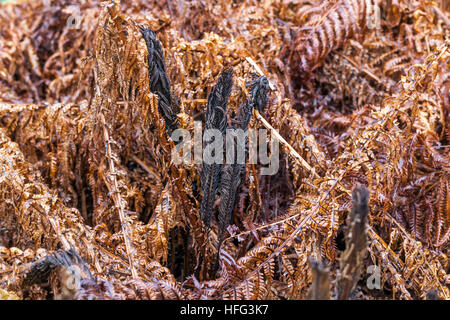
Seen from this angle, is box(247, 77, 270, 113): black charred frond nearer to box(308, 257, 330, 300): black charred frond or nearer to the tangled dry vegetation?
the tangled dry vegetation

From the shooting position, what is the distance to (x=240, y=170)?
1065mm

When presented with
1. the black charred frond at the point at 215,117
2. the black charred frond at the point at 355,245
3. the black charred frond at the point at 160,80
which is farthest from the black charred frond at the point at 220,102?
the black charred frond at the point at 355,245

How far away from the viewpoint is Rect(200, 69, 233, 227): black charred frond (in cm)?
102

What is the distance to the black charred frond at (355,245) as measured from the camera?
688 millimetres

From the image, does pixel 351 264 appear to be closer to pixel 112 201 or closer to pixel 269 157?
pixel 269 157

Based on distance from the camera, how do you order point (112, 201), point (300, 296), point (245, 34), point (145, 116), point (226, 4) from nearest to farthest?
point (300, 296) < point (145, 116) < point (112, 201) < point (245, 34) < point (226, 4)

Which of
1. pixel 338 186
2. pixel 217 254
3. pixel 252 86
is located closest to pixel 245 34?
pixel 252 86

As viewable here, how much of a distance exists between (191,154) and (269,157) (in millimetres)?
282

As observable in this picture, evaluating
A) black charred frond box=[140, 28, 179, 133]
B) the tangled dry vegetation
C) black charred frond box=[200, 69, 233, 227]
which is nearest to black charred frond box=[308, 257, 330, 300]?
the tangled dry vegetation

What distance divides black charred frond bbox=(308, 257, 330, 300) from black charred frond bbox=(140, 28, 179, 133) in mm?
610

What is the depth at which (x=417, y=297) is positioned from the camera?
3.44 ft

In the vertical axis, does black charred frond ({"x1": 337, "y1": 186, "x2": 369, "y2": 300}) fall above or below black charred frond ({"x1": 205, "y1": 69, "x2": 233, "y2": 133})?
below

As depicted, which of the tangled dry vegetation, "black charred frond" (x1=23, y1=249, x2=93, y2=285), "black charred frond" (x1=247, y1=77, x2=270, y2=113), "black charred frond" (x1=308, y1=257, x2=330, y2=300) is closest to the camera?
"black charred frond" (x1=308, y1=257, x2=330, y2=300)

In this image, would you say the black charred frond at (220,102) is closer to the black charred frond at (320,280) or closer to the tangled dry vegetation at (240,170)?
the tangled dry vegetation at (240,170)
